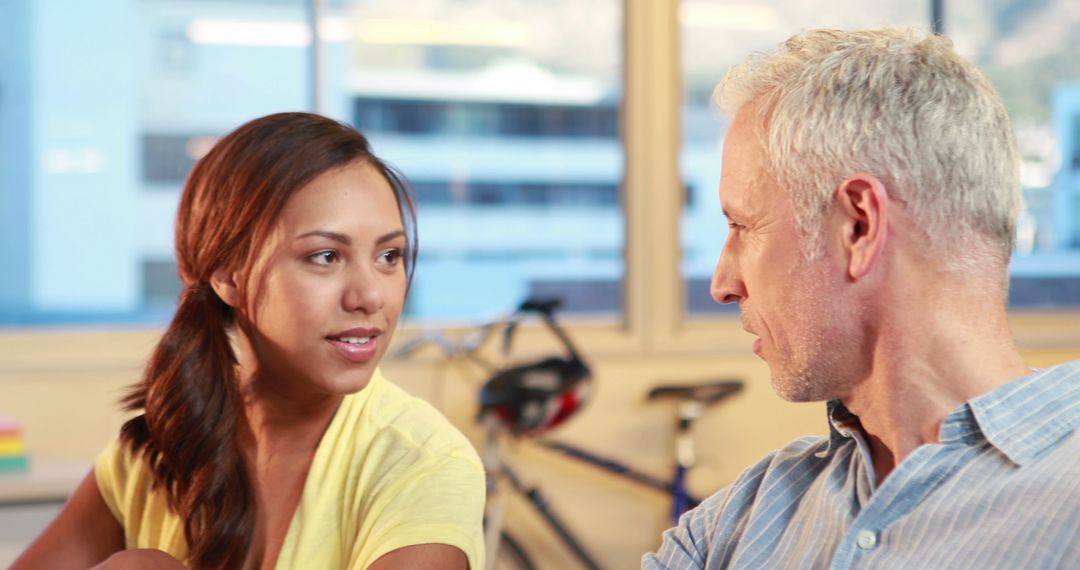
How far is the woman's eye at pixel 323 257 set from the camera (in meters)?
1.46

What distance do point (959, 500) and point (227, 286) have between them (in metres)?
0.91

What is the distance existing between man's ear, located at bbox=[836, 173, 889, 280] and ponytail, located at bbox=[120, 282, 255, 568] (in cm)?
80

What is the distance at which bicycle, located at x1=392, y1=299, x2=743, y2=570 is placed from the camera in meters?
3.23

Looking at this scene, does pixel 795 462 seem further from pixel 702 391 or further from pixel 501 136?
pixel 501 136

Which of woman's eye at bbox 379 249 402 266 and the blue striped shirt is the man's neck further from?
woman's eye at bbox 379 249 402 266

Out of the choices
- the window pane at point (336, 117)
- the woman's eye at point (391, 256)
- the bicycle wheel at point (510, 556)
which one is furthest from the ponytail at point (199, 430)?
the bicycle wheel at point (510, 556)

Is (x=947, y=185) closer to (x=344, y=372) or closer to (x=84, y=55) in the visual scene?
(x=344, y=372)

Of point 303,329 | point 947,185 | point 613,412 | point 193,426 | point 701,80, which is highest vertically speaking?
point 701,80

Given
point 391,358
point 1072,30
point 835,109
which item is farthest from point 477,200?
point 835,109

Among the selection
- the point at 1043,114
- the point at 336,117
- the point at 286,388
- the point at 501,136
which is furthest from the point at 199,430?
the point at 1043,114

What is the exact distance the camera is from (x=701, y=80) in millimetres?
3891

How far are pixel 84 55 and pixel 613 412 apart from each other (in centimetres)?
181

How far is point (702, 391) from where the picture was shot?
3564 mm

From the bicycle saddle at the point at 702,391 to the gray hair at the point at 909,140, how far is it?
2.43 metres
